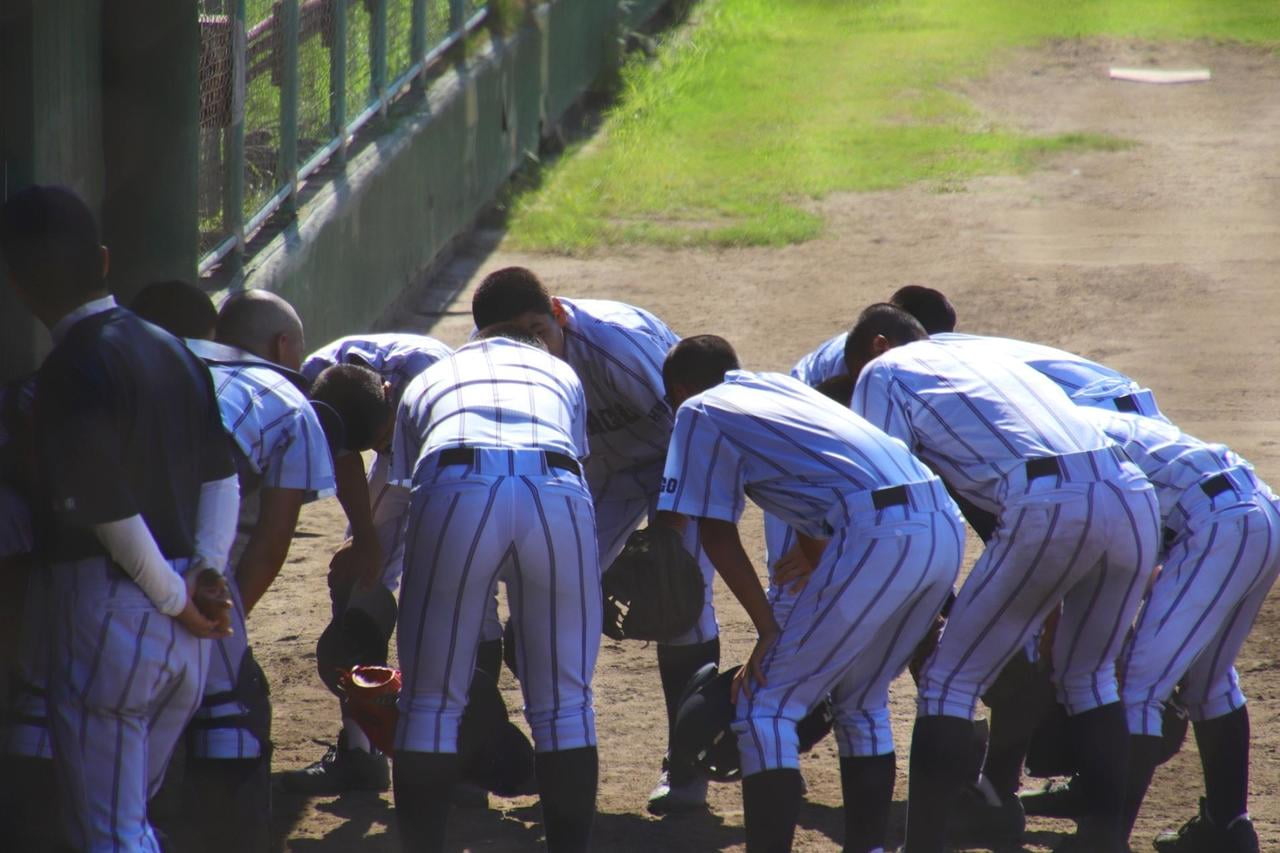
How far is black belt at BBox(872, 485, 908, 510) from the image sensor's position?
162 inches

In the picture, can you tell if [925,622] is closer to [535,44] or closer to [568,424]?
[568,424]

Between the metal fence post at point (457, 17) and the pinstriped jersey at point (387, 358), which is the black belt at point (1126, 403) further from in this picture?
the metal fence post at point (457, 17)

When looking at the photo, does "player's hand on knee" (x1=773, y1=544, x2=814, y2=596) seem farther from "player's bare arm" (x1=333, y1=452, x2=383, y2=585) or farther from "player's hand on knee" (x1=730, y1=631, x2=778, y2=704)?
"player's bare arm" (x1=333, y1=452, x2=383, y2=585)

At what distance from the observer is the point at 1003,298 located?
1066 centimetres

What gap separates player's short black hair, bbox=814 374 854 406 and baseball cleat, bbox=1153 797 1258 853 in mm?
1501

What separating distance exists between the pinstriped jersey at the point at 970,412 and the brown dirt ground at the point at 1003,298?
1124 mm

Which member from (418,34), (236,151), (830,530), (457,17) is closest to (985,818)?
(830,530)

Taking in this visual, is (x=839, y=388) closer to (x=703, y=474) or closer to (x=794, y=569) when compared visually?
(x=794, y=569)

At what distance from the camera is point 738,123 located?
15.8m

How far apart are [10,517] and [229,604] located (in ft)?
1.96

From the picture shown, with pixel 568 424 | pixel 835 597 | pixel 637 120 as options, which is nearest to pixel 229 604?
pixel 568 424

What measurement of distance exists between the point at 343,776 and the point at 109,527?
198cm

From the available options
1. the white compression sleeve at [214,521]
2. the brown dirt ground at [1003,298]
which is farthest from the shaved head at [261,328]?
the brown dirt ground at [1003,298]

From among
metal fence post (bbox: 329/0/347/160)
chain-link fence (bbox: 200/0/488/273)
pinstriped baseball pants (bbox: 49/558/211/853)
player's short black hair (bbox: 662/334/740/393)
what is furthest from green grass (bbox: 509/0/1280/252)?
pinstriped baseball pants (bbox: 49/558/211/853)
